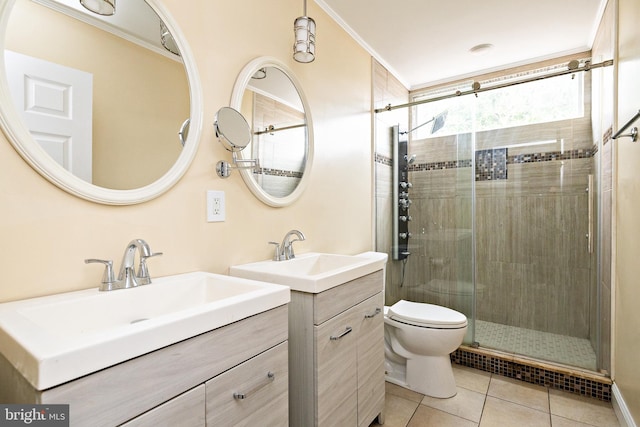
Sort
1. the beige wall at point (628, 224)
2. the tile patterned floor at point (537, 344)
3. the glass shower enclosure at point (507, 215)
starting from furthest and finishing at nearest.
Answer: the glass shower enclosure at point (507, 215) → the tile patterned floor at point (537, 344) → the beige wall at point (628, 224)

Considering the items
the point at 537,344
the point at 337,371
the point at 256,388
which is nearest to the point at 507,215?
the point at 537,344

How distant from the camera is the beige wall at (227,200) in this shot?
91 centimetres

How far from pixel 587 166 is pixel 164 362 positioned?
312 centimetres

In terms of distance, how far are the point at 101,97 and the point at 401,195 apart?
2.44 m

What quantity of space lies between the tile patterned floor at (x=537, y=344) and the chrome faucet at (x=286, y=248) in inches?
72.1

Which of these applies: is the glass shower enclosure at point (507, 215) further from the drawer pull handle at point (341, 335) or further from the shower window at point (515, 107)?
the drawer pull handle at point (341, 335)

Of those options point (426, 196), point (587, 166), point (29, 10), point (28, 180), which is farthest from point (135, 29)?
point (587, 166)

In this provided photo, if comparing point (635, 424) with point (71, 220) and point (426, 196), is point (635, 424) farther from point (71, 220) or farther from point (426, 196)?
point (71, 220)

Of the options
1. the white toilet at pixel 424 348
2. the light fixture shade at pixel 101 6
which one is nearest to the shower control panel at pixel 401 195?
the white toilet at pixel 424 348

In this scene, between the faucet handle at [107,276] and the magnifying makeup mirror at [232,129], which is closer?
the faucet handle at [107,276]

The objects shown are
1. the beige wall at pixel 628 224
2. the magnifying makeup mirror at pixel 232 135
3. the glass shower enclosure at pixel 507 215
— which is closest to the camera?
the magnifying makeup mirror at pixel 232 135

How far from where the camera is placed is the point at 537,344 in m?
2.54

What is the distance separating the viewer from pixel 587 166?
2543 millimetres

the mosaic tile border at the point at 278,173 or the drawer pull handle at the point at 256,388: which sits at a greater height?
the mosaic tile border at the point at 278,173
